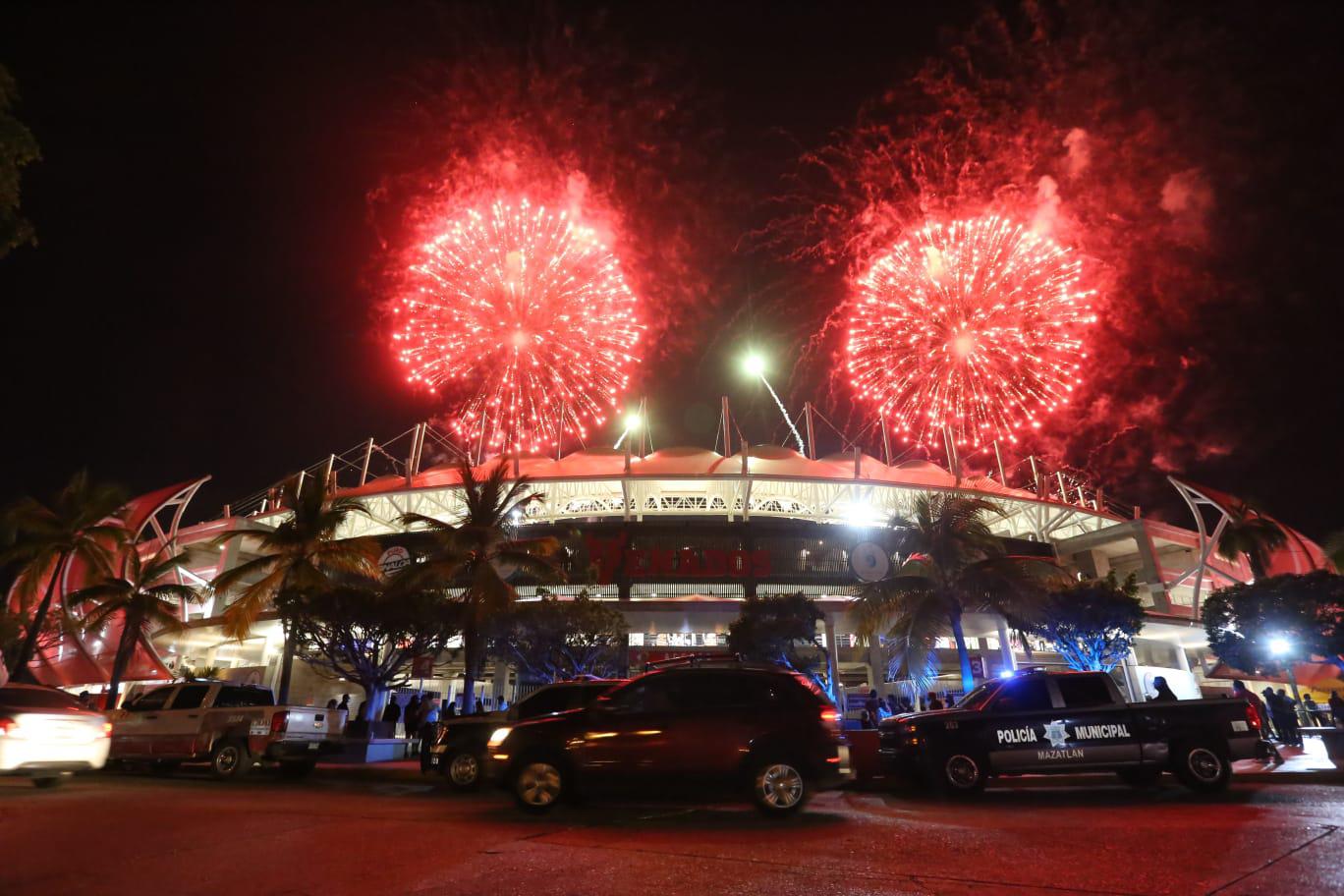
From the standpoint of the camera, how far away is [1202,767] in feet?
38.1

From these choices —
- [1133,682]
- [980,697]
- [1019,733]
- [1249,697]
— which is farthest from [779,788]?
[1133,682]

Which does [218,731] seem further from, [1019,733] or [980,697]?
[1019,733]

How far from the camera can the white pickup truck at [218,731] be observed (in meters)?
14.9

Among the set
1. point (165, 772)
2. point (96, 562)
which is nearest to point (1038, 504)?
point (165, 772)

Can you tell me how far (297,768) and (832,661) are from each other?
2516 cm

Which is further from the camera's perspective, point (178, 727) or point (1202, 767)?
point (178, 727)

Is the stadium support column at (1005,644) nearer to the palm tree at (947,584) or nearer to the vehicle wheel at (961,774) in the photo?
the palm tree at (947,584)

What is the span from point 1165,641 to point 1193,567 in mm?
6211

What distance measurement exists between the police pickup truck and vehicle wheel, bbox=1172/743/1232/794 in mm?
13

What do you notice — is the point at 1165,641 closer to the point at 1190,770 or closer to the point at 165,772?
the point at 1190,770

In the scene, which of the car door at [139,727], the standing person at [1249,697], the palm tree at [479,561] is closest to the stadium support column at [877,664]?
the standing person at [1249,697]

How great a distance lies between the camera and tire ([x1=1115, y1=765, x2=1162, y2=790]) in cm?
1189

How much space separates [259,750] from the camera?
14.8m

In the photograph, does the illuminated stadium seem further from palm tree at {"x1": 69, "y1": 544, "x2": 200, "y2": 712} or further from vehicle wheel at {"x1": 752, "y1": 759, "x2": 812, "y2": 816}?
vehicle wheel at {"x1": 752, "y1": 759, "x2": 812, "y2": 816}
